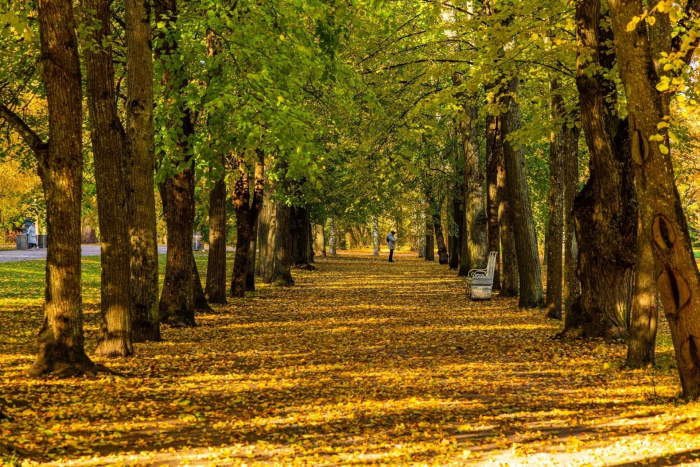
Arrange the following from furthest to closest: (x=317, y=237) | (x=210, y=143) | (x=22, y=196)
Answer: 1. (x=317, y=237)
2. (x=22, y=196)
3. (x=210, y=143)

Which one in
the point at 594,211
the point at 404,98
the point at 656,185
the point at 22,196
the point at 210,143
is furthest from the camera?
the point at 22,196

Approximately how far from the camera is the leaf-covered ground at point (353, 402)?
6.53m

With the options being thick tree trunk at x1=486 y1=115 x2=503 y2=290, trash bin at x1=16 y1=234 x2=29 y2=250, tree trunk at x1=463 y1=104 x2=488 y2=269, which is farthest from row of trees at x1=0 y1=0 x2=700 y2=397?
trash bin at x1=16 y1=234 x2=29 y2=250

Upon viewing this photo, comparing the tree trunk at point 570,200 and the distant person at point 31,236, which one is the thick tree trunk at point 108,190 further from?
the distant person at point 31,236

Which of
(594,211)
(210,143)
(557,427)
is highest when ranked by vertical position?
(210,143)

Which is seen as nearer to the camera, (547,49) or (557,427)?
(557,427)

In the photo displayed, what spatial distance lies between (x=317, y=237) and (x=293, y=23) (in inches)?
1958

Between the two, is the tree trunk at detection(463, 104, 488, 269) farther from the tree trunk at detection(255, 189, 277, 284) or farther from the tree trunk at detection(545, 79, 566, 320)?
the tree trunk at detection(545, 79, 566, 320)

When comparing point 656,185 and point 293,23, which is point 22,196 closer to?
point 293,23

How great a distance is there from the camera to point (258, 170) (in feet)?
80.2

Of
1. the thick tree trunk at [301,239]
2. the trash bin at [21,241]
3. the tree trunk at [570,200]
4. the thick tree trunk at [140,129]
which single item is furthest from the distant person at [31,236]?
the tree trunk at [570,200]

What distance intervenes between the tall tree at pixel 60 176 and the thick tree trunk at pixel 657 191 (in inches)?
238

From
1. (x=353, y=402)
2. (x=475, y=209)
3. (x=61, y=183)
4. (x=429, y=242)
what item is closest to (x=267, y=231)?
(x=475, y=209)

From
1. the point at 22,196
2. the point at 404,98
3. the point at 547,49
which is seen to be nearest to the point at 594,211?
the point at 547,49
